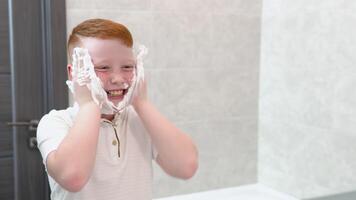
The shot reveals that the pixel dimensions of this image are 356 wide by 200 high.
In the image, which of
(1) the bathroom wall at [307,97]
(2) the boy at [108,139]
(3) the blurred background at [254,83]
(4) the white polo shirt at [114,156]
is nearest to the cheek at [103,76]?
(2) the boy at [108,139]

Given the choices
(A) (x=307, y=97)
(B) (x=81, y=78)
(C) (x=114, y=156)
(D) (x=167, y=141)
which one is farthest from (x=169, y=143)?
(A) (x=307, y=97)

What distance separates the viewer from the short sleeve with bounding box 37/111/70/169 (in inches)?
32.7

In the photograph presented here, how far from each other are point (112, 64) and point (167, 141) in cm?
20

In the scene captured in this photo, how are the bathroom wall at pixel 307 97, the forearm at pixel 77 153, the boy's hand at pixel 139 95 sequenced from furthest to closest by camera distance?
the bathroom wall at pixel 307 97
the boy's hand at pixel 139 95
the forearm at pixel 77 153

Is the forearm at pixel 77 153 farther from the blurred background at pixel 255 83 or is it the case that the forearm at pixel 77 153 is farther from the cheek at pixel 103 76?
the blurred background at pixel 255 83

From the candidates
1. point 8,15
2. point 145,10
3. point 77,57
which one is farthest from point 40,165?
point 77,57

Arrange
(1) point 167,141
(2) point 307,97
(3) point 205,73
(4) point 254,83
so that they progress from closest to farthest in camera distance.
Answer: (1) point 167,141 < (2) point 307,97 < (3) point 205,73 < (4) point 254,83

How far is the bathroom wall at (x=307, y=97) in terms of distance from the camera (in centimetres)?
160

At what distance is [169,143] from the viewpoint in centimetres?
89

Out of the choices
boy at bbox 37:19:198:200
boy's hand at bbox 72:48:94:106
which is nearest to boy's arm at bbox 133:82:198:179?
boy at bbox 37:19:198:200

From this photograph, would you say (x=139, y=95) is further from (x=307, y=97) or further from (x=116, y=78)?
(x=307, y=97)

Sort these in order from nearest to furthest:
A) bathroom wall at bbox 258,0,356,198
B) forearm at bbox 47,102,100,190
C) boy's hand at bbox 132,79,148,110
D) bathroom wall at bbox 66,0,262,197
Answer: forearm at bbox 47,102,100,190 → boy's hand at bbox 132,79,148,110 → bathroom wall at bbox 258,0,356,198 → bathroom wall at bbox 66,0,262,197

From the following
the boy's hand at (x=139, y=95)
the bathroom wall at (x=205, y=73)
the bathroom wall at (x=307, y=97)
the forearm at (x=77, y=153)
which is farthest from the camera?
the bathroom wall at (x=205, y=73)

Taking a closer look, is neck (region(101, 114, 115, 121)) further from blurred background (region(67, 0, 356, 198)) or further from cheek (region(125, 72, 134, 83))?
blurred background (region(67, 0, 356, 198))
